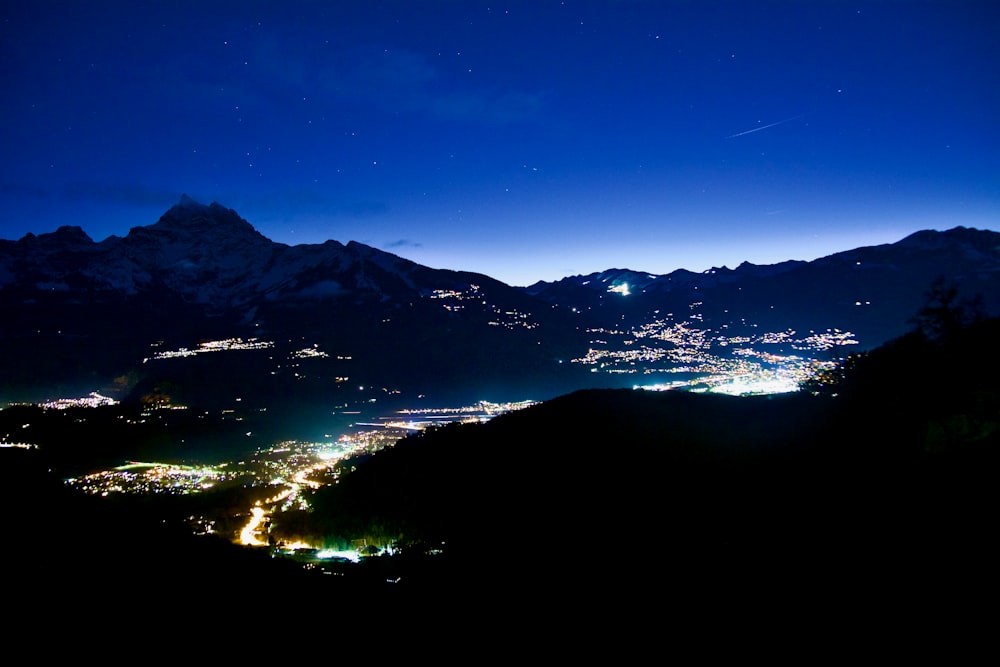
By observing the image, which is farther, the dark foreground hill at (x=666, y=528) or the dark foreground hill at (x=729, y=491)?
the dark foreground hill at (x=729, y=491)

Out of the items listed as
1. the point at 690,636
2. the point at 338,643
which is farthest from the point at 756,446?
the point at 338,643

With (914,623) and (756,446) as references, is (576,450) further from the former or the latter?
(914,623)

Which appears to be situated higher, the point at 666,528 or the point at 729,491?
the point at 729,491

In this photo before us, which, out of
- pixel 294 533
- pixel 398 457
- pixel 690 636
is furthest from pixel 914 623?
pixel 398 457

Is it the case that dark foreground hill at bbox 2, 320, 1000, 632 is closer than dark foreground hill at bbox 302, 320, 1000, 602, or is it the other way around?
dark foreground hill at bbox 2, 320, 1000, 632

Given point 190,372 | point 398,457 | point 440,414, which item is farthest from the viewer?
point 190,372

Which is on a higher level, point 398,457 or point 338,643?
point 338,643

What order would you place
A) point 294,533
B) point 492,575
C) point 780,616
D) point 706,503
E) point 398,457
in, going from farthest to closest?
point 398,457
point 294,533
point 706,503
point 492,575
point 780,616

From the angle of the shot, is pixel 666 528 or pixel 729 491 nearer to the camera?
pixel 666 528

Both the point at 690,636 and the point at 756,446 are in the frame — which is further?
the point at 756,446
